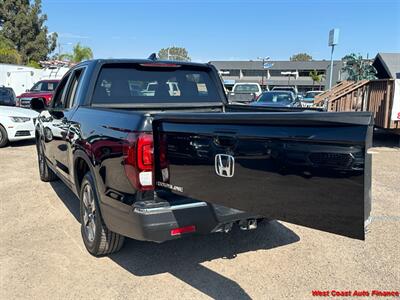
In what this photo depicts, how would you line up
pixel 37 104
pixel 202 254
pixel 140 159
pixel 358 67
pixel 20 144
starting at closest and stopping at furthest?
pixel 140 159
pixel 202 254
pixel 37 104
pixel 20 144
pixel 358 67

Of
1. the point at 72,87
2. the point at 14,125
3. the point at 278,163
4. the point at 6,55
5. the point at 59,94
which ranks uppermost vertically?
the point at 6,55

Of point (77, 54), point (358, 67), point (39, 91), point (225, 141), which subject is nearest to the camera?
point (225, 141)

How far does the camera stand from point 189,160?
2629mm

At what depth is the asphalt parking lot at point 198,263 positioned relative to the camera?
3.11 m

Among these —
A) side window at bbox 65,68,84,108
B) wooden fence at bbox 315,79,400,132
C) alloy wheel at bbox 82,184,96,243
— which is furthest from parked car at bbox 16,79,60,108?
alloy wheel at bbox 82,184,96,243

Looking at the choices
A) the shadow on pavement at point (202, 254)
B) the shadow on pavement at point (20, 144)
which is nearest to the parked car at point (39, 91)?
the shadow on pavement at point (20, 144)

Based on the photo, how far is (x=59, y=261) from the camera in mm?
3613

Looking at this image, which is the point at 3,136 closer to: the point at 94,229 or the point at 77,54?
the point at 94,229

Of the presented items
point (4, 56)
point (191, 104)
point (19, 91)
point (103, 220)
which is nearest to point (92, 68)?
point (191, 104)

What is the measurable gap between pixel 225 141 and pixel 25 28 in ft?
172

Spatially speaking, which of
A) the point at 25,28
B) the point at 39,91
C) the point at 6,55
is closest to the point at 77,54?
the point at 25,28

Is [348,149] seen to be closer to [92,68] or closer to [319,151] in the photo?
[319,151]

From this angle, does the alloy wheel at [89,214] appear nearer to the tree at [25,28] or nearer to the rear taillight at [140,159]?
the rear taillight at [140,159]

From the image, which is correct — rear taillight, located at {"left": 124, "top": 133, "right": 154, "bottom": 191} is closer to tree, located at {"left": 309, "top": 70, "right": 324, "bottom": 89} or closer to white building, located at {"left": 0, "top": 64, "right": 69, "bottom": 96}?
white building, located at {"left": 0, "top": 64, "right": 69, "bottom": 96}
